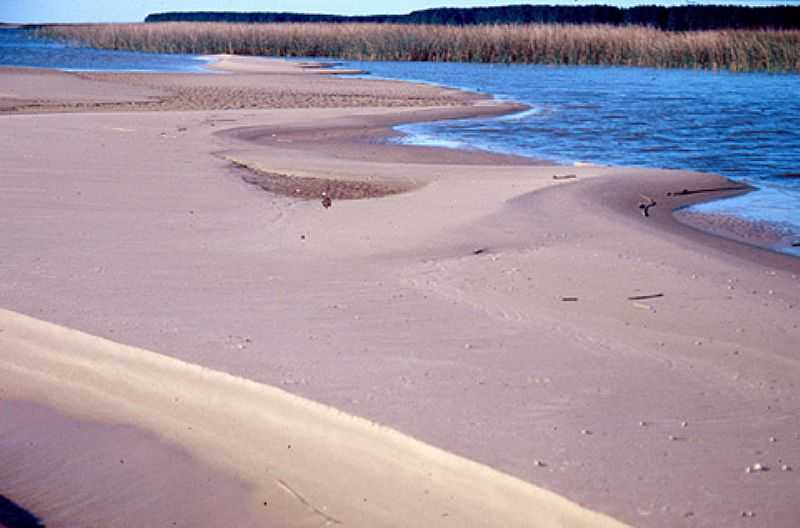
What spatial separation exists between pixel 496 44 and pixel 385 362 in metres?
42.4

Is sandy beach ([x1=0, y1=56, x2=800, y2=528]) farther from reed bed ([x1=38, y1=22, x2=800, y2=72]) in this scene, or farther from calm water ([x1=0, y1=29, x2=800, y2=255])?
reed bed ([x1=38, y1=22, x2=800, y2=72])

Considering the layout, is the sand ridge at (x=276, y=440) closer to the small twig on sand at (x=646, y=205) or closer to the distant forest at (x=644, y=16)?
the small twig on sand at (x=646, y=205)

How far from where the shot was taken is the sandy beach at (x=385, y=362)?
3342 millimetres

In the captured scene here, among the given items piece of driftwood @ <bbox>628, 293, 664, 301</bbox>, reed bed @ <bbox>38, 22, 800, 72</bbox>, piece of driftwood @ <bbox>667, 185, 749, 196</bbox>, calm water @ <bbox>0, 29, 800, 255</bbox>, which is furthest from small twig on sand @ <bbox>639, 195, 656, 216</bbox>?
reed bed @ <bbox>38, 22, 800, 72</bbox>

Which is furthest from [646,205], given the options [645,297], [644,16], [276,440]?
[644,16]

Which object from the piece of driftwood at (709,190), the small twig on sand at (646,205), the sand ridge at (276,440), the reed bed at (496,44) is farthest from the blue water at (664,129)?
the reed bed at (496,44)

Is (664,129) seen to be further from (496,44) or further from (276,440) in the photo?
(496,44)

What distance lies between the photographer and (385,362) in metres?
4.29

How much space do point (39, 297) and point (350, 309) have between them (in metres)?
1.55

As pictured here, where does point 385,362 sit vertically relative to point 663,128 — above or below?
above

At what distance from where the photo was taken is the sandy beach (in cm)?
334

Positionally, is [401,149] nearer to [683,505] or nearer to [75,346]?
[75,346]

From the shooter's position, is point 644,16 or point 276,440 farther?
point 644,16

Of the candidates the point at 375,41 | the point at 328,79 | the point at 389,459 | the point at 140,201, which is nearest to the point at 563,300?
the point at 389,459
